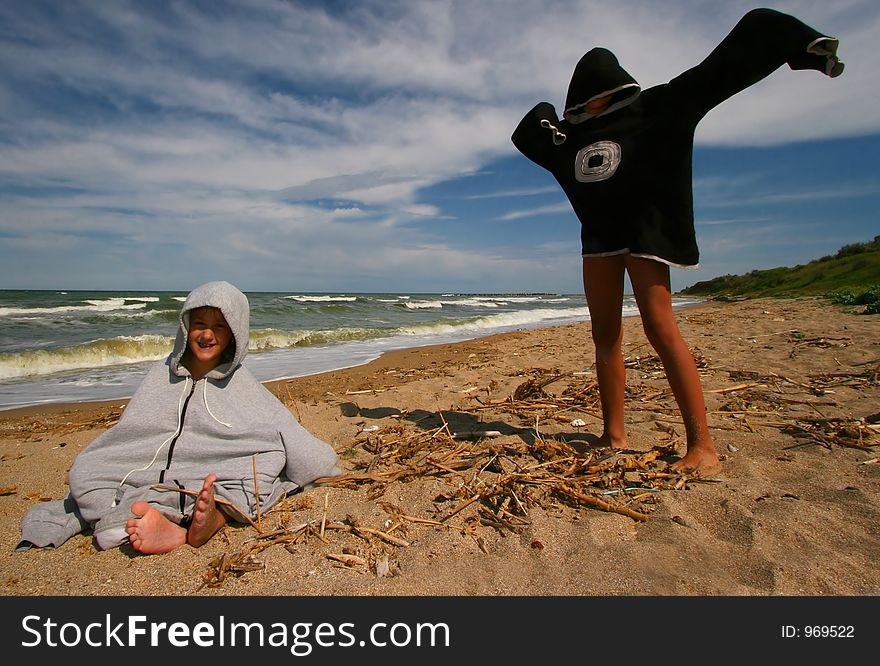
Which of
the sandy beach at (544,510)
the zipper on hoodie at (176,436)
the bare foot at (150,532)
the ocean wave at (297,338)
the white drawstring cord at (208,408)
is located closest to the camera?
the sandy beach at (544,510)

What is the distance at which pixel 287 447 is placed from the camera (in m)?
2.57

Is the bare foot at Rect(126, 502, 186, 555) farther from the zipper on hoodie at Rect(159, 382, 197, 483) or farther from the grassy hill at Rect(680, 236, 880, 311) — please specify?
the grassy hill at Rect(680, 236, 880, 311)

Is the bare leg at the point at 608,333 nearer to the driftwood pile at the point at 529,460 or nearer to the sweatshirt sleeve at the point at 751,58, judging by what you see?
the driftwood pile at the point at 529,460

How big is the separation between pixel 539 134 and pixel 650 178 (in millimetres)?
781

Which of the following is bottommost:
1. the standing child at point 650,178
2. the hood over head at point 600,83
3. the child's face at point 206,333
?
the child's face at point 206,333

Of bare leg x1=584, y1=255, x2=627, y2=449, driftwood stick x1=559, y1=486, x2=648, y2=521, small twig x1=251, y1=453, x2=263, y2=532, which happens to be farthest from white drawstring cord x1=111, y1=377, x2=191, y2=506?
bare leg x1=584, y1=255, x2=627, y2=449

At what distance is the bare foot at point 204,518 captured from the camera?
6.56ft

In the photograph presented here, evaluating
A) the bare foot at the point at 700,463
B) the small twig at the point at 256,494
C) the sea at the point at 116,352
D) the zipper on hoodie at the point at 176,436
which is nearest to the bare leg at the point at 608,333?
the bare foot at the point at 700,463

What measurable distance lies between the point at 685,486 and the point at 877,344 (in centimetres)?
479

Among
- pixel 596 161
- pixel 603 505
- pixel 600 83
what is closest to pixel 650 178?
pixel 596 161

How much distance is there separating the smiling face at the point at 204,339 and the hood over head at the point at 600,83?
7.37 ft

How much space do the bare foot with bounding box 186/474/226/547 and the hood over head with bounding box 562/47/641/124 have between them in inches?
103

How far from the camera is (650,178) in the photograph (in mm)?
2475

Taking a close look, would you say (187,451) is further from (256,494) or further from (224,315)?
(224,315)
